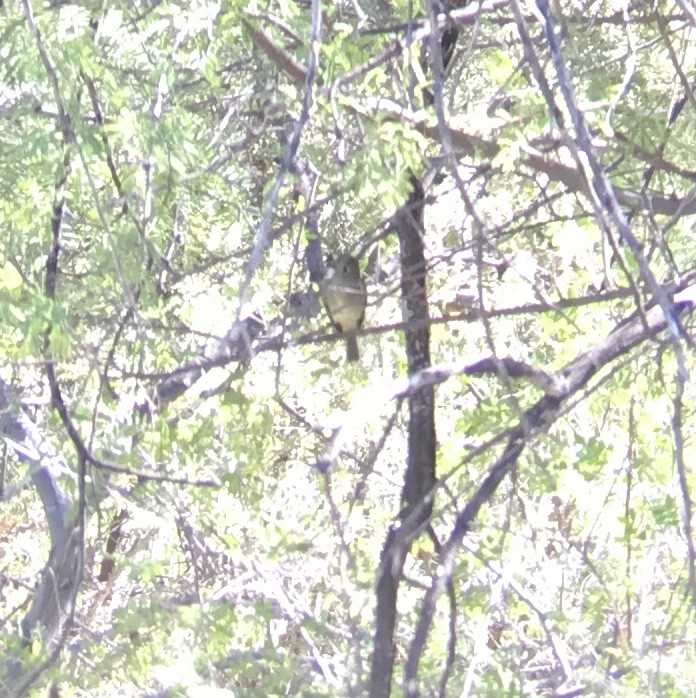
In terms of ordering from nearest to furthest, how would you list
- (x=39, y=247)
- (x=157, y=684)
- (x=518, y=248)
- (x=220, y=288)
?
(x=39, y=247), (x=157, y=684), (x=220, y=288), (x=518, y=248)

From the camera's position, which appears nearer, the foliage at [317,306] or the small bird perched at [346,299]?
the foliage at [317,306]

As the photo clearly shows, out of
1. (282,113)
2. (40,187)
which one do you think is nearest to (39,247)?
(40,187)

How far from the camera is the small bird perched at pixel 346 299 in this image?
11.8 feet

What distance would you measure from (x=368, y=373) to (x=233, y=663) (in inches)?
45.1

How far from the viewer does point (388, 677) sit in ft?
7.63

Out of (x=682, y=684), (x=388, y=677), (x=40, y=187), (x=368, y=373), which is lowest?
(x=388, y=677)

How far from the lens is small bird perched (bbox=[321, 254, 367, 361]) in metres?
3.60

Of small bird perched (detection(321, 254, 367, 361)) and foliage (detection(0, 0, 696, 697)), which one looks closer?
foliage (detection(0, 0, 696, 697))

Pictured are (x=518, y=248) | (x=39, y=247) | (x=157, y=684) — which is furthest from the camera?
(x=518, y=248)

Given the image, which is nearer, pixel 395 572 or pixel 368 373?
pixel 395 572

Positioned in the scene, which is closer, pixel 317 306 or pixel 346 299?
pixel 346 299

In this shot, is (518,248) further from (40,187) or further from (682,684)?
(40,187)

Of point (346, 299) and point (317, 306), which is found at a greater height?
point (317, 306)

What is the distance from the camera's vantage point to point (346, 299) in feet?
12.3
